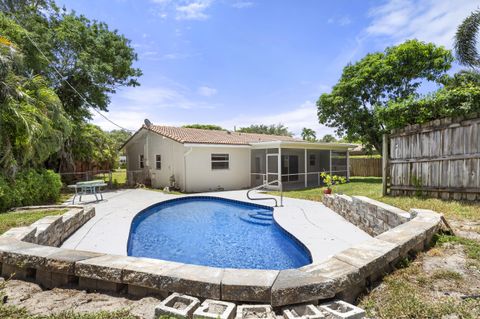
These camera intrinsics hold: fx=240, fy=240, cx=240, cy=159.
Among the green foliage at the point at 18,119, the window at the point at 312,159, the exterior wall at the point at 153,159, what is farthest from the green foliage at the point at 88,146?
the window at the point at 312,159

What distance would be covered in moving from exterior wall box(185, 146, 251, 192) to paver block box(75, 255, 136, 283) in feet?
38.9

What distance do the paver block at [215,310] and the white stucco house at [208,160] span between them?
1207 centimetres

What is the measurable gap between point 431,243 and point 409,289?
72.0 inches

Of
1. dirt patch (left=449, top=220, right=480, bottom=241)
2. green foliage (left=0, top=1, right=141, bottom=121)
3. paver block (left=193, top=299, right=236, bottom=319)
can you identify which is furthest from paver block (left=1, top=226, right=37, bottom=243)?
green foliage (left=0, top=1, right=141, bottom=121)

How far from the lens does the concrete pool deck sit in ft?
17.0

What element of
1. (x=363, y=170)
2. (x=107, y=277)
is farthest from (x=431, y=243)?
(x=363, y=170)

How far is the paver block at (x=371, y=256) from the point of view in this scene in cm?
257

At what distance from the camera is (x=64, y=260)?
279 cm

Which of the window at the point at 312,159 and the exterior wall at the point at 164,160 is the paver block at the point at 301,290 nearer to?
the exterior wall at the point at 164,160

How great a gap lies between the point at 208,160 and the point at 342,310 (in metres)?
13.5

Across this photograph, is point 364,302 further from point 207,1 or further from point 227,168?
point 227,168

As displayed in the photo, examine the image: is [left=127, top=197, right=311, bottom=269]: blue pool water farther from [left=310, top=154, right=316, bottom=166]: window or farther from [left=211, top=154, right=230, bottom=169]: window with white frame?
[left=310, top=154, right=316, bottom=166]: window

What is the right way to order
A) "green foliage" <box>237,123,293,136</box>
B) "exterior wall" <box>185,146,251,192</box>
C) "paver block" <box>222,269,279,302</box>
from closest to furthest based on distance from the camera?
"paver block" <box>222,269,279,302</box>
"exterior wall" <box>185,146,251,192</box>
"green foliage" <box>237,123,293,136</box>

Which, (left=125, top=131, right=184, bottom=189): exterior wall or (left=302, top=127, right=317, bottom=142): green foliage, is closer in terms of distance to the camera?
(left=125, top=131, right=184, bottom=189): exterior wall
